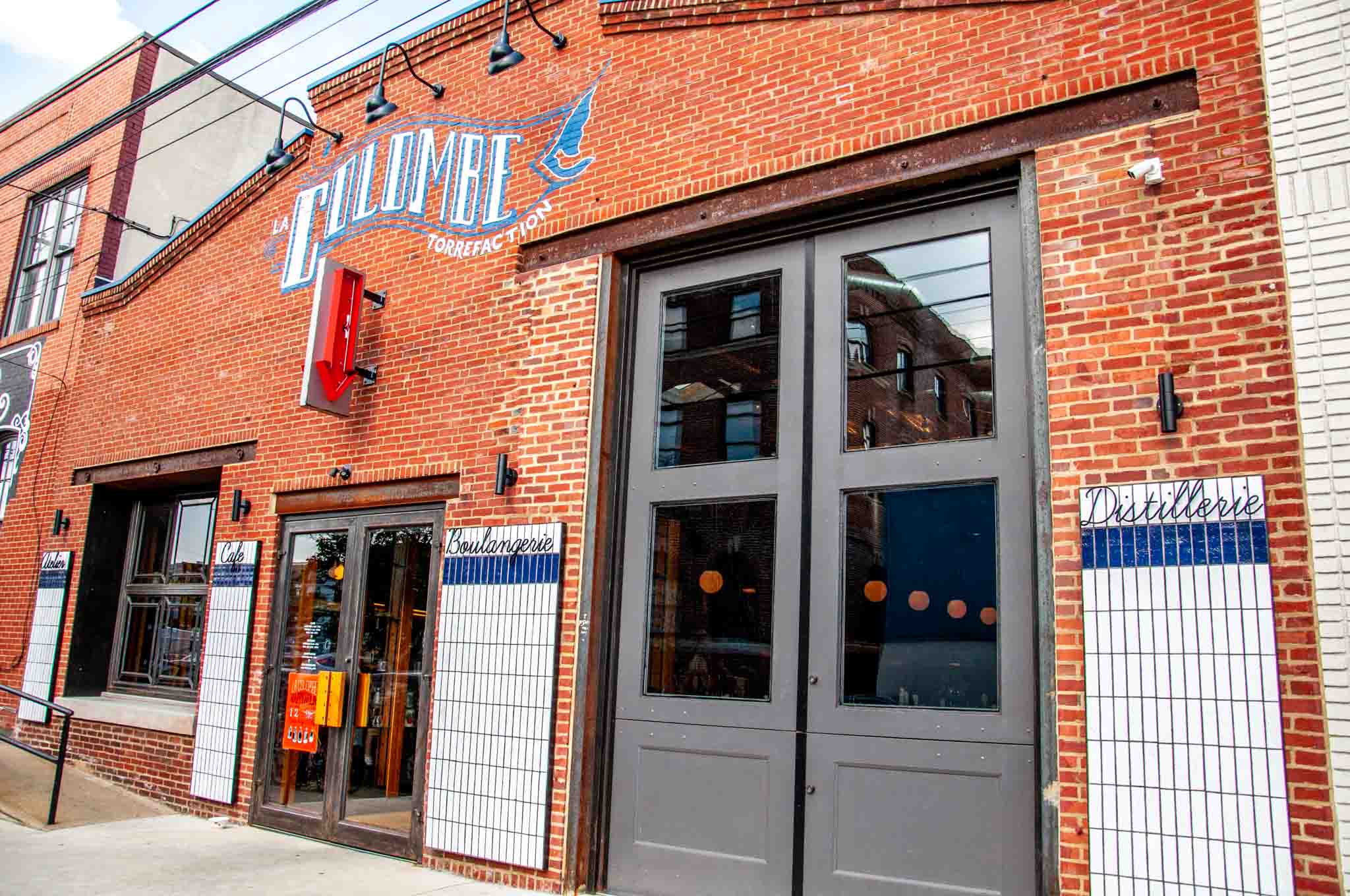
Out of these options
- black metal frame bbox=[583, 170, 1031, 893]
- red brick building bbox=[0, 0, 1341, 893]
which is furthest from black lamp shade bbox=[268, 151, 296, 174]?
black metal frame bbox=[583, 170, 1031, 893]

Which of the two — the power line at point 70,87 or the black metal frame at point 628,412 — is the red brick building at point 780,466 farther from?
the power line at point 70,87

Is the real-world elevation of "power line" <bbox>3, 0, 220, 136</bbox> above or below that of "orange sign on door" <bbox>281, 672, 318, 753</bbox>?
above

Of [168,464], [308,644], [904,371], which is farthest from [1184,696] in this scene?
[168,464]

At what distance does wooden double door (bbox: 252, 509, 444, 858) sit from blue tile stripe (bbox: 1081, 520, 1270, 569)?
4.79 meters

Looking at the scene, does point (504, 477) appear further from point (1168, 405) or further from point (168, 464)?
point (168, 464)

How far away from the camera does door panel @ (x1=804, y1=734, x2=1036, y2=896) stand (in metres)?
5.15

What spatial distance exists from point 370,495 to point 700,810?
3.81 metres

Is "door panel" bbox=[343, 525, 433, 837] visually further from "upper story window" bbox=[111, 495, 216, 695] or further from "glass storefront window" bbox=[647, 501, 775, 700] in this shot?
"upper story window" bbox=[111, 495, 216, 695]

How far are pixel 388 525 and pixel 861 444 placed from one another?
4043 millimetres

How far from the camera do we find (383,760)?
7762 mm

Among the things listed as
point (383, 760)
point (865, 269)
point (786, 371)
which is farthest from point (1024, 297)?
point (383, 760)

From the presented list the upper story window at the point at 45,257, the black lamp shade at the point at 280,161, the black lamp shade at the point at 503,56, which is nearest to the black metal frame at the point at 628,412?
the black lamp shade at the point at 503,56

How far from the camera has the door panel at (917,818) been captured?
5148 mm

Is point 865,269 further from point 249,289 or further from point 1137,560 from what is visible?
point 249,289
